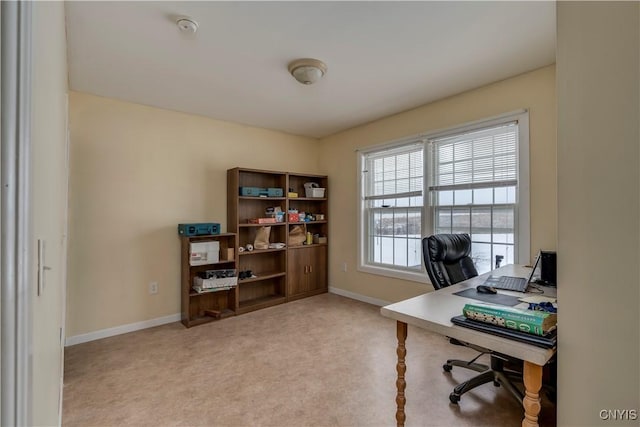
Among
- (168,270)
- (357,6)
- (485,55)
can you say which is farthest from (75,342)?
(485,55)

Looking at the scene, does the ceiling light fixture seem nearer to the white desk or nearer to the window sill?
the white desk

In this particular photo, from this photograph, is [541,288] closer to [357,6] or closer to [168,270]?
[357,6]

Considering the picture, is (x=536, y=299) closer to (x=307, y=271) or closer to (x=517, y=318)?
(x=517, y=318)

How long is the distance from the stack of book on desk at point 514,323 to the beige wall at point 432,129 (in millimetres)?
1726

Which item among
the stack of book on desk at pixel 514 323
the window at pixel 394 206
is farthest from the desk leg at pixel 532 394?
the window at pixel 394 206

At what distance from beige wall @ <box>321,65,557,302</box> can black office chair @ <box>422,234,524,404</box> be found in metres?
0.79

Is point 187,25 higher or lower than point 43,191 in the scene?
higher

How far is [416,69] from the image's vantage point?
2.54 metres

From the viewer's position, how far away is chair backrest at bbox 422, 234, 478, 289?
7.04 ft

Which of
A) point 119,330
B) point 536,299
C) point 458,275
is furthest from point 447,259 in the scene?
point 119,330

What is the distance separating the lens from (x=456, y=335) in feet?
4.17

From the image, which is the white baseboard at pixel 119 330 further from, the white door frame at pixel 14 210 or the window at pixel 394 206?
the white door frame at pixel 14 210

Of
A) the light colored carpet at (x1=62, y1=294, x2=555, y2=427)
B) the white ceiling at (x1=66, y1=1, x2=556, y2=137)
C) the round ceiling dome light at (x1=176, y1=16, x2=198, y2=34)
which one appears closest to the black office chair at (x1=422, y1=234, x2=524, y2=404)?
the light colored carpet at (x1=62, y1=294, x2=555, y2=427)

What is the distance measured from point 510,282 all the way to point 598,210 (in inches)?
48.3
